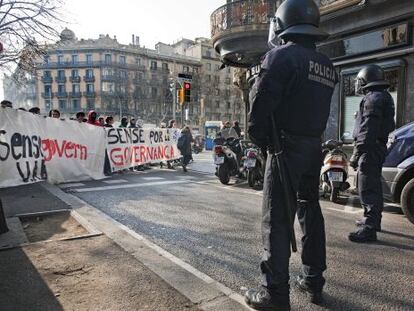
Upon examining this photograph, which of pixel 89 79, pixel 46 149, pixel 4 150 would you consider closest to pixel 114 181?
pixel 46 149

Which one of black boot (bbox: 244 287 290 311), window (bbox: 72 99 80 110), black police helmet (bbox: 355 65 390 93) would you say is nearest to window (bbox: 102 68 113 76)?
window (bbox: 72 99 80 110)

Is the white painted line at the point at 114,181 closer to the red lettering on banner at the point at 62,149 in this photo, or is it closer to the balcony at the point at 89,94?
the red lettering on banner at the point at 62,149

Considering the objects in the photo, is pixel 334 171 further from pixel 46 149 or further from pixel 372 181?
pixel 46 149

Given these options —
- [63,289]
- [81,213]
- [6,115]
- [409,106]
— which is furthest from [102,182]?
[409,106]

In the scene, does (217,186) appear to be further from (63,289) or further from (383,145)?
(63,289)

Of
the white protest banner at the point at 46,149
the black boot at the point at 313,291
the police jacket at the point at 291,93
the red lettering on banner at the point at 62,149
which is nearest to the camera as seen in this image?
the police jacket at the point at 291,93

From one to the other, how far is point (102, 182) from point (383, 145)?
706cm

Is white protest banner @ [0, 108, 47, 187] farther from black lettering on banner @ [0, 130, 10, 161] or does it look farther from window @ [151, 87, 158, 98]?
window @ [151, 87, 158, 98]

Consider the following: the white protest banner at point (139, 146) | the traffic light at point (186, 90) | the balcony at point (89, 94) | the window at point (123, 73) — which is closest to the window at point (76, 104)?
the balcony at point (89, 94)

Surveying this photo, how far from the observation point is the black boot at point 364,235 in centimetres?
472

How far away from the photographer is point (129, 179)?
35.1 feet

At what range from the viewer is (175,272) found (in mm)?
3547

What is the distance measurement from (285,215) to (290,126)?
628 mm

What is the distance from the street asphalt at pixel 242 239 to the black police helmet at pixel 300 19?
202 centimetres
